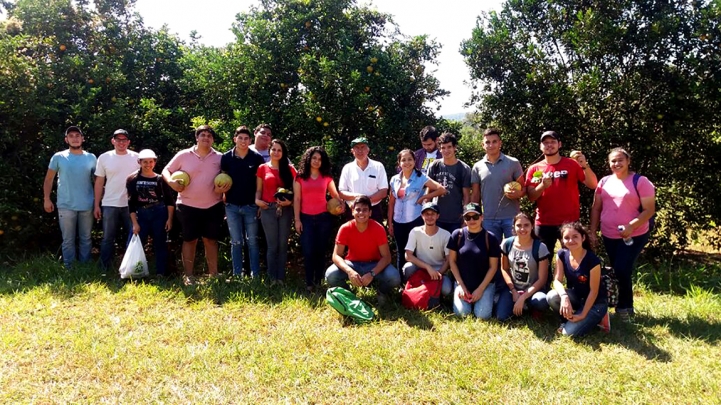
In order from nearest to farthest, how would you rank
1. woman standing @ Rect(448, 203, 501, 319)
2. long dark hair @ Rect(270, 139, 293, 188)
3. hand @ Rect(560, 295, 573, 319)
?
hand @ Rect(560, 295, 573, 319) → woman standing @ Rect(448, 203, 501, 319) → long dark hair @ Rect(270, 139, 293, 188)

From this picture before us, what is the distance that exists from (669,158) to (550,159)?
2811 mm

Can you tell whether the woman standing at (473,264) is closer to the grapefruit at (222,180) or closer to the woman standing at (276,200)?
the woman standing at (276,200)

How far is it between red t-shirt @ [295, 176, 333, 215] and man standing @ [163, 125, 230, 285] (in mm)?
865

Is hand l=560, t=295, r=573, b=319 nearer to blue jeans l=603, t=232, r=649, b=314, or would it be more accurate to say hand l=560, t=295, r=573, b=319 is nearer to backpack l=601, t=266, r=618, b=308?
backpack l=601, t=266, r=618, b=308

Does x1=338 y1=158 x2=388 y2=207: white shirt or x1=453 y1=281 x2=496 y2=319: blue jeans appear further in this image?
x1=338 y1=158 x2=388 y2=207: white shirt

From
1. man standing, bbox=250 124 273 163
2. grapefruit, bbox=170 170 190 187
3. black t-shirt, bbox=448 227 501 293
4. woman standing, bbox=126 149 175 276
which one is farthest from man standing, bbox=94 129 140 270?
black t-shirt, bbox=448 227 501 293

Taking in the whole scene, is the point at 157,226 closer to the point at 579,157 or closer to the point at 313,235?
the point at 313,235

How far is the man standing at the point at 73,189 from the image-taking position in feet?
19.2

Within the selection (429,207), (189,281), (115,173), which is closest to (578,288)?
(429,207)

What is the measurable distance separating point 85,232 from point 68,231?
0.19 metres

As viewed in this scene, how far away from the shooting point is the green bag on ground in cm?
445

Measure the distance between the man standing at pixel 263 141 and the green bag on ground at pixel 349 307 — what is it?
200 centimetres

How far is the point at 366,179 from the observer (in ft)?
17.2

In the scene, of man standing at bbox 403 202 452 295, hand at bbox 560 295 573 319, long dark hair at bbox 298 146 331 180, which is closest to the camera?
hand at bbox 560 295 573 319
